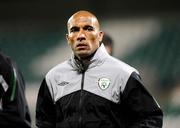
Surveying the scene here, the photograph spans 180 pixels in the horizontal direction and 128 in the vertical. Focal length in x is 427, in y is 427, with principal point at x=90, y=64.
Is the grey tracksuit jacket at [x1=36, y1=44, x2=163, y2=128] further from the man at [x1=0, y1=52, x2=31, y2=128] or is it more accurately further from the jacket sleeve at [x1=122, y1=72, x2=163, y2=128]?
the man at [x1=0, y1=52, x2=31, y2=128]

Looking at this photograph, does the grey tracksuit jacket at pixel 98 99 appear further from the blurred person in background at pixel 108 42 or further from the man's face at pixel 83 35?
the blurred person in background at pixel 108 42

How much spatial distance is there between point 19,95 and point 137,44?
175cm

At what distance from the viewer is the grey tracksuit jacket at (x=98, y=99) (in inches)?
74.8

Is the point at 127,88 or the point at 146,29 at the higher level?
the point at 146,29

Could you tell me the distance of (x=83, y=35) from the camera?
206 cm

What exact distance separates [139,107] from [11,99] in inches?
31.7

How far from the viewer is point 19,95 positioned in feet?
4.18

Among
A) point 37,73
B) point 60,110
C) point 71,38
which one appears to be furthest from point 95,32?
point 37,73

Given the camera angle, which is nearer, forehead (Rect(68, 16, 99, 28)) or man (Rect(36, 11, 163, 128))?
man (Rect(36, 11, 163, 128))

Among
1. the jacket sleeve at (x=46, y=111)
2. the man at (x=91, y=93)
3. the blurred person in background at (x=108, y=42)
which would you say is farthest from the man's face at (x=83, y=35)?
the blurred person in background at (x=108, y=42)

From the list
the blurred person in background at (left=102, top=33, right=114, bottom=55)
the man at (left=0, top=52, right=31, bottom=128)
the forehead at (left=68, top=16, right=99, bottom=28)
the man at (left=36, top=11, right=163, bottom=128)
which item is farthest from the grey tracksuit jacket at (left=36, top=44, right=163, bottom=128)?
the blurred person in background at (left=102, top=33, right=114, bottom=55)

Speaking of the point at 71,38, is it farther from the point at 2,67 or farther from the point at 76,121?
the point at 2,67

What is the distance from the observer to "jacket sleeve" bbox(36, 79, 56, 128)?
2.07 m

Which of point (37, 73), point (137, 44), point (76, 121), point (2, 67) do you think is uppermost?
point (137, 44)
